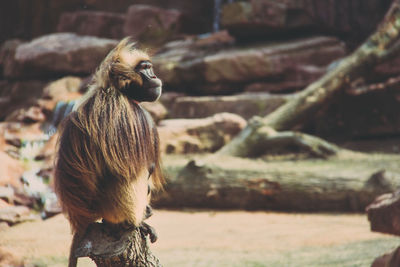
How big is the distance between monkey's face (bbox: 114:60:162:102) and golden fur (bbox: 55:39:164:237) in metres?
0.03

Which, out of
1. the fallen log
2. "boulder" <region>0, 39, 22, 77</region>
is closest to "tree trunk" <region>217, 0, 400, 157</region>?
the fallen log

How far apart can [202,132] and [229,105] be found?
0.86 metres

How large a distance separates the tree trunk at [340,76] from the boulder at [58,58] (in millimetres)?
3932

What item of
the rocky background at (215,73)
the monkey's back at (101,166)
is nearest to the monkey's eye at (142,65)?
the monkey's back at (101,166)

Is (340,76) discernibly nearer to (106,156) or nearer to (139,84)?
(139,84)

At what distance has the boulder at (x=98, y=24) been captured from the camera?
1103 cm

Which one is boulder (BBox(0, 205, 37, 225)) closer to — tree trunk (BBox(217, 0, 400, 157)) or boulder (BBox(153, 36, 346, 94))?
tree trunk (BBox(217, 0, 400, 157))

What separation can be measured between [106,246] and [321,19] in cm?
769

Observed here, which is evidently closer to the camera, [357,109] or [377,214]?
[377,214]

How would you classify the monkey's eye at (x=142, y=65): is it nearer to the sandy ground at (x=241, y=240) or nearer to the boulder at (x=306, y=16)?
the sandy ground at (x=241, y=240)

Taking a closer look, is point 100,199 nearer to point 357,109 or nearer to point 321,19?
point 357,109

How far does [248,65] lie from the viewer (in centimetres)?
809

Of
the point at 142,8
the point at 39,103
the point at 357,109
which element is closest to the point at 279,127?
the point at 357,109

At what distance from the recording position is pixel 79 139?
75.5 inches
